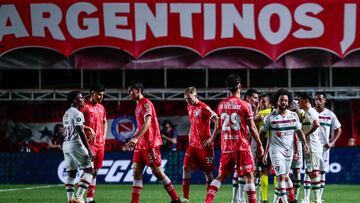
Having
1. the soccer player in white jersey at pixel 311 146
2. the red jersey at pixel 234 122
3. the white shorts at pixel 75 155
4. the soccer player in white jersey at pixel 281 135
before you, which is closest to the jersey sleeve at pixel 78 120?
the white shorts at pixel 75 155

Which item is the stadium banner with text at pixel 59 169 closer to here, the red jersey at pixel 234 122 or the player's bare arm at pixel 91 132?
the player's bare arm at pixel 91 132

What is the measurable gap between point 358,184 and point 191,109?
1171 cm

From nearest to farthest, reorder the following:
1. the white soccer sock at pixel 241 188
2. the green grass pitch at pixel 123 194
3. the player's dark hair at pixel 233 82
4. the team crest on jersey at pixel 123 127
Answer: the player's dark hair at pixel 233 82, the white soccer sock at pixel 241 188, the green grass pitch at pixel 123 194, the team crest on jersey at pixel 123 127

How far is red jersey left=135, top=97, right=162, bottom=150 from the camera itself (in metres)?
18.0

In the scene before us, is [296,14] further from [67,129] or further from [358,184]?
[67,129]

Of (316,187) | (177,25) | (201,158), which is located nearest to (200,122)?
(201,158)

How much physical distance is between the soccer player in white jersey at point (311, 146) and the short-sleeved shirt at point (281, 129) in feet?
7.05

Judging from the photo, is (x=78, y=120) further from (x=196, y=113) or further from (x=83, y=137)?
(x=196, y=113)

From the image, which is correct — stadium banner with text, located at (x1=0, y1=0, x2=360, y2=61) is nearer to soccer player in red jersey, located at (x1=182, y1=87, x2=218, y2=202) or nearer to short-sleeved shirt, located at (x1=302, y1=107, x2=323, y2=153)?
short-sleeved shirt, located at (x1=302, y1=107, x2=323, y2=153)

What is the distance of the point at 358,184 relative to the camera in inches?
1201

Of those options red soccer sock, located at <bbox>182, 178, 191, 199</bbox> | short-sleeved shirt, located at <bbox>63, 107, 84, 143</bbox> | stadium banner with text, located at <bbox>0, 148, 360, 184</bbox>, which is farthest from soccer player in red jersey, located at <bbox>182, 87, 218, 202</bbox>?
stadium banner with text, located at <bbox>0, 148, 360, 184</bbox>

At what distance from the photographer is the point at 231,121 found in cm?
1670

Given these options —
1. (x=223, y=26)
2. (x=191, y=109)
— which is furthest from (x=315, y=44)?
(x=191, y=109)

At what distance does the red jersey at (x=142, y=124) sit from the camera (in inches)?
710
